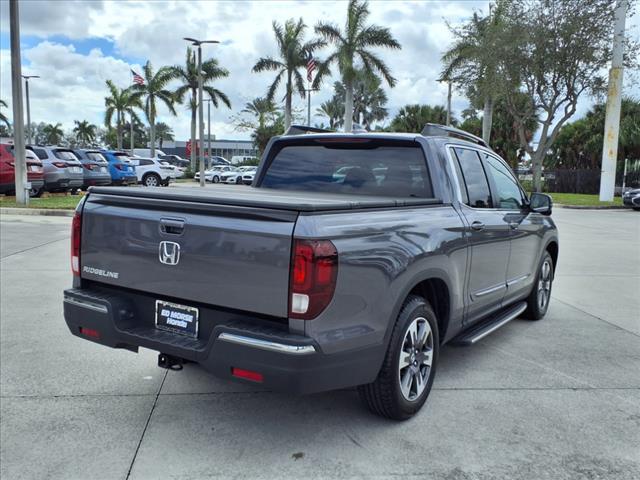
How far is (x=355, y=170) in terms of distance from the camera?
439 cm

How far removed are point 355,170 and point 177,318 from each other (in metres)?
1.90

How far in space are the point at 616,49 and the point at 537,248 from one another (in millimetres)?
24363

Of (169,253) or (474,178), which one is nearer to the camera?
(169,253)

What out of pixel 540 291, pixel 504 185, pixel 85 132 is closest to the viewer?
pixel 504 185

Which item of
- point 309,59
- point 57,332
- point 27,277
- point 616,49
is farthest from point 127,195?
point 309,59

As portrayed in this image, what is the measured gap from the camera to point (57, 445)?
317 centimetres

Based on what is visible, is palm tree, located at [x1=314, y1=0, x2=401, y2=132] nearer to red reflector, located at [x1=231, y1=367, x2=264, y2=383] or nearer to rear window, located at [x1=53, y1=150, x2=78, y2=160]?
rear window, located at [x1=53, y1=150, x2=78, y2=160]

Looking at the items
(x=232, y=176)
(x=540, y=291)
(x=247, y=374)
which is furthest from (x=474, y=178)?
(x=232, y=176)

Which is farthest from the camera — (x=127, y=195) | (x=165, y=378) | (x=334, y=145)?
(x=334, y=145)

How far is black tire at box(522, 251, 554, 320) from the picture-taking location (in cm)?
575

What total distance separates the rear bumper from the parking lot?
504 millimetres

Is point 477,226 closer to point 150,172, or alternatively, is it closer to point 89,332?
point 89,332

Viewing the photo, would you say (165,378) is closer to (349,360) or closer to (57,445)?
(57,445)

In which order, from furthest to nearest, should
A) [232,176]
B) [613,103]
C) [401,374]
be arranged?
[232,176], [613,103], [401,374]
